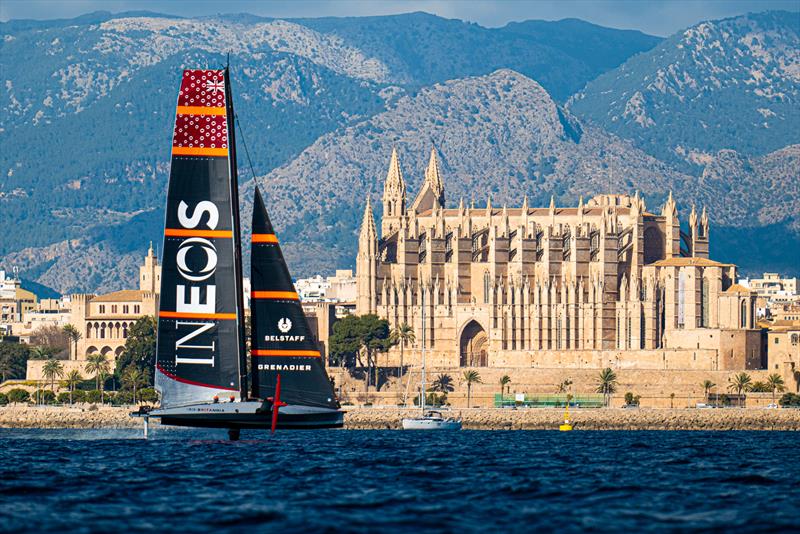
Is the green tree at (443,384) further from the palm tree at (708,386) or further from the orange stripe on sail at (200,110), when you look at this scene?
the orange stripe on sail at (200,110)

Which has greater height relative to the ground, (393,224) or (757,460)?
(393,224)

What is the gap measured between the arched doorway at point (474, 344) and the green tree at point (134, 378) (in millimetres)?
29224

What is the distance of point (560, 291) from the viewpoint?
524 feet

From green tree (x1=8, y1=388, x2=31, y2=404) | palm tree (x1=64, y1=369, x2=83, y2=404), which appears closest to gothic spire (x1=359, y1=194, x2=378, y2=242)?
palm tree (x1=64, y1=369, x2=83, y2=404)

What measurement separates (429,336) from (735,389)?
3069 cm

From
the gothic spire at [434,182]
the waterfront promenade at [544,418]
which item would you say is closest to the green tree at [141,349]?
the waterfront promenade at [544,418]

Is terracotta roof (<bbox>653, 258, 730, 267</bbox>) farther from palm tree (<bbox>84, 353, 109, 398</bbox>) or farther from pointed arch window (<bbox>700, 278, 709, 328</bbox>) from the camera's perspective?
palm tree (<bbox>84, 353, 109, 398</bbox>)

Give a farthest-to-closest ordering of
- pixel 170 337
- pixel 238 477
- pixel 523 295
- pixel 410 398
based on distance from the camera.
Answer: pixel 523 295 < pixel 410 398 < pixel 170 337 < pixel 238 477

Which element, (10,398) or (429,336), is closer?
(10,398)

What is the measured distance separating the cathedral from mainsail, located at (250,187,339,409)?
8329 centimetres

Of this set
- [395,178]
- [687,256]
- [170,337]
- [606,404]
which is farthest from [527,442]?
[395,178]

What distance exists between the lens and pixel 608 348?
15550 cm

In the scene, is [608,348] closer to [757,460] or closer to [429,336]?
[429,336]

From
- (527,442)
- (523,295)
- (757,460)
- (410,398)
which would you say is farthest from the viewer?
(523,295)
